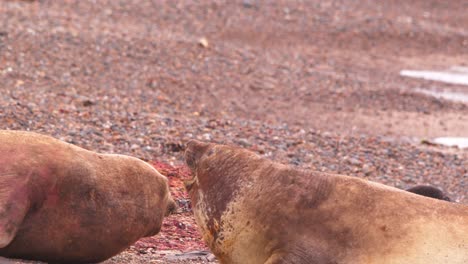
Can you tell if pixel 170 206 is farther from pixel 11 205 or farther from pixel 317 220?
pixel 11 205

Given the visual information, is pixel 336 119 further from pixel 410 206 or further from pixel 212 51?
pixel 410 206

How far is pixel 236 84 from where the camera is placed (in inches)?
648

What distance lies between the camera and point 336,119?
1561 centimetres

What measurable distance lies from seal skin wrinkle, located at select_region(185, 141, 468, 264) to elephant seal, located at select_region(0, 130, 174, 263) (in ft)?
1.50

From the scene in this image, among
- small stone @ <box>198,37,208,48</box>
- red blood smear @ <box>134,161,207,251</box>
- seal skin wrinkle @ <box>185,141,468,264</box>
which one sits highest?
seal skin wrinkle @ <box>185,141,468,264</box>

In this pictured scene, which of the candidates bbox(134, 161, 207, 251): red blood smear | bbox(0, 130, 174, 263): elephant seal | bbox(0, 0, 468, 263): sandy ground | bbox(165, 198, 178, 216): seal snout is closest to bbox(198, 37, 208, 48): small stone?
bbox(0, 0, 468, 263): sandy ground

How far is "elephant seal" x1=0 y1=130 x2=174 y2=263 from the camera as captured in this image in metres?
5.88

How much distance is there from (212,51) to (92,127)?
766cm

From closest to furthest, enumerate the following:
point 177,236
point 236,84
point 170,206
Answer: point 170,206
point 177,236
point 236,84

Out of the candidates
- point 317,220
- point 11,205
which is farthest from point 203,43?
point 11,205

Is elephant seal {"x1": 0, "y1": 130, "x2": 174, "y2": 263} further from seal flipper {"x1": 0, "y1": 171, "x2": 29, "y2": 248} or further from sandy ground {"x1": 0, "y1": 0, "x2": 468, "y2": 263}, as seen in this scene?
sandy ground {"x1": 0, "y1": 0, "x2": 468, "y2": 263}

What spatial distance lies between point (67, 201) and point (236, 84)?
10.5 m

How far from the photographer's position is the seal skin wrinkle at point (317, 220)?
5.87 m

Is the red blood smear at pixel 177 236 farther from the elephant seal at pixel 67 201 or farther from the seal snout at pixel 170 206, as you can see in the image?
the elephant seal at pixel 67 201
